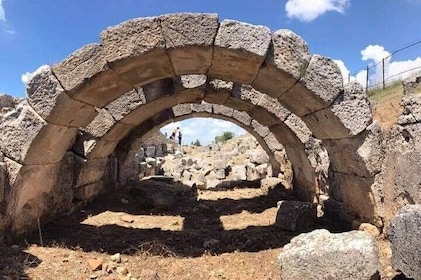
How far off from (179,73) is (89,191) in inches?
136

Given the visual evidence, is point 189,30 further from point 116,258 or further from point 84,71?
point 116,258

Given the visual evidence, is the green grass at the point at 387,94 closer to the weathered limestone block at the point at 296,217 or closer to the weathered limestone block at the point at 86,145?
the weathered limestone block at the point at 296,217

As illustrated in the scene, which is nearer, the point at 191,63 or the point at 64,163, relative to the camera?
the point at 191,63

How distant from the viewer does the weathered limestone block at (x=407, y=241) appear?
3107 millimetres

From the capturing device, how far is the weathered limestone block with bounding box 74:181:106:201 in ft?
22.1

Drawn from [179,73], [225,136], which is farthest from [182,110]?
[225,136]

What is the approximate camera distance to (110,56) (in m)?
4.24

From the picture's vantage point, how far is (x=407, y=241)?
10.5ft

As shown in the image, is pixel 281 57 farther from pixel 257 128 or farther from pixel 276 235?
pixel 257 128

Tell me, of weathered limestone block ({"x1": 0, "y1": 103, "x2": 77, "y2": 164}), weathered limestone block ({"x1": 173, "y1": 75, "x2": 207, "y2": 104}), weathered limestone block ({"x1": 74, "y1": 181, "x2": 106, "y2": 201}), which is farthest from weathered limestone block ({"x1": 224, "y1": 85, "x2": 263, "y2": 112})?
weathered limestone block ({"x1": 0, "y1": 103, "x2": 77, "y2": 164})

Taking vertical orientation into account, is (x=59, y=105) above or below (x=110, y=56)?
below

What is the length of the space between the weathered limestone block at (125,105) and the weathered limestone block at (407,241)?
4.48 meters

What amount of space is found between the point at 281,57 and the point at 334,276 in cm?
234

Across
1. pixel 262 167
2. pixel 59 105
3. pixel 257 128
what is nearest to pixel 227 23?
pixel 59 105
